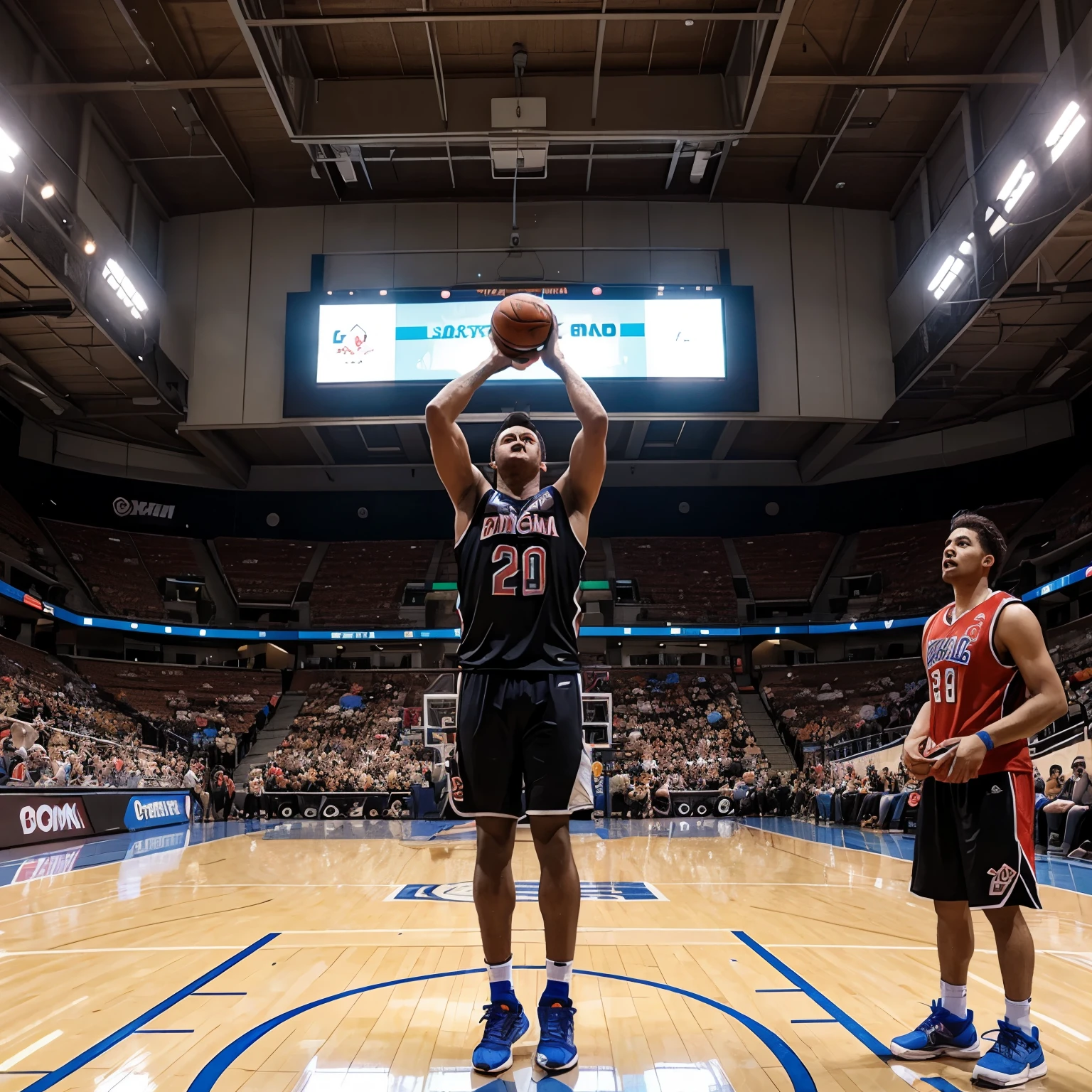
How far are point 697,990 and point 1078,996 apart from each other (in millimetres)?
1507

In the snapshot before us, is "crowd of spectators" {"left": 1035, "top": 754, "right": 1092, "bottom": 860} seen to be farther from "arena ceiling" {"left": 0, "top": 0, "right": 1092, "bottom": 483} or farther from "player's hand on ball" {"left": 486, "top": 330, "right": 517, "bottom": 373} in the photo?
"player's hand on ball" {"left": 486, "top": 330, "right": 517, "bottom": 373}

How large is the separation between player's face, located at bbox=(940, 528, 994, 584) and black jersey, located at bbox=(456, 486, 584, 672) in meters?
1.27

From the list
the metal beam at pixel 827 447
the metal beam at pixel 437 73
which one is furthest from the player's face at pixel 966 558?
the metal beam at pixel 827 447

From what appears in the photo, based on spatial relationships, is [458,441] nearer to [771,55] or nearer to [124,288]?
→ [771,55]

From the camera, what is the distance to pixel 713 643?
2920 cm

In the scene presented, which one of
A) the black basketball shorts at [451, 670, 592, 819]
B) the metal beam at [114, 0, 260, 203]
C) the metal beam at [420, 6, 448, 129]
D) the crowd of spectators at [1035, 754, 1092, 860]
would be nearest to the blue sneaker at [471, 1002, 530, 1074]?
the black basketball shorts at [451, 670, 592, 819]

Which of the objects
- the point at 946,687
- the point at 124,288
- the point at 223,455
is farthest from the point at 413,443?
the point at 946,687

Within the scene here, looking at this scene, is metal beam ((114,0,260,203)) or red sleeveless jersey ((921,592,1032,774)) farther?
metal beam ((114,0,260,203))

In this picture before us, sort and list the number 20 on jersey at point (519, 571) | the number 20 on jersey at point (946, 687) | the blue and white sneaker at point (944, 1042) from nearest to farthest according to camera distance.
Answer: the blue and white sneaker at point (944, 1042) < the number 20 on jersey at point (946, 687) < the number 20 on jersey at point (519, 571)

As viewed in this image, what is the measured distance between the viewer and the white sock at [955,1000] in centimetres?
283

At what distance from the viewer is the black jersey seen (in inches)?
120

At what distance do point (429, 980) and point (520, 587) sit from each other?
189cm

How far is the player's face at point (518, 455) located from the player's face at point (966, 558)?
4.79ft

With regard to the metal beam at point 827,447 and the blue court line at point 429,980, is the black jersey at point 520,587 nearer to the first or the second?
the blue court line at point 429,980
